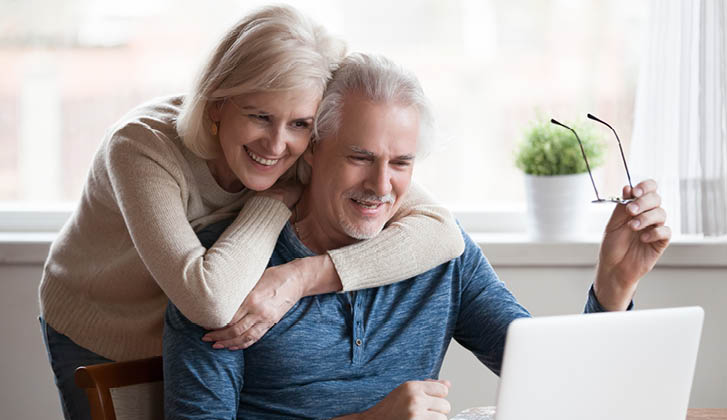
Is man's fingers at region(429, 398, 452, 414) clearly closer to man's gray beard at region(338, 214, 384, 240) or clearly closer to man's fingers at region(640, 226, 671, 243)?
man's gray beard at region(338, 214, 384, 240)

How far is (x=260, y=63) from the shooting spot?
155 cm

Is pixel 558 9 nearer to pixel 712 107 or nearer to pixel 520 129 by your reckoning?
pixel 520 129

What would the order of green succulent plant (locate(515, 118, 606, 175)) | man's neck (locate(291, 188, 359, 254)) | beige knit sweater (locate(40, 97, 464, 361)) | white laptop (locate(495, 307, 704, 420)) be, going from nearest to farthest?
white laptop (locate(495, 307, 704, 420)), beige knit sweater (locate(40, 97, 464, 361)), man's neck (locate(291, 188, 359, 254)), green succulent plant (locate(515, 118, 606, 175))

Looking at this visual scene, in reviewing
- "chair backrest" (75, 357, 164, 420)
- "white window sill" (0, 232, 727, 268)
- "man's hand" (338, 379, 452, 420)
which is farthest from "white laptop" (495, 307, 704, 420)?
"white window sill" (0, 232, 727, 268)

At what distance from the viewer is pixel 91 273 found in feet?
6.25

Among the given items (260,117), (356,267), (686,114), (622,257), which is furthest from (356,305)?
(686,114)

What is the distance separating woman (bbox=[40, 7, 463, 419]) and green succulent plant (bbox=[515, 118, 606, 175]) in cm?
84

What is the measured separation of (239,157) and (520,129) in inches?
54.4

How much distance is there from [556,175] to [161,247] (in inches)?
55.1

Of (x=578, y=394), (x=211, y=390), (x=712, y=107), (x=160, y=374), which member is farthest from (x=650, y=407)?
(x=712, y=107)

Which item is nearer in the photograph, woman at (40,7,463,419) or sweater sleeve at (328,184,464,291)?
woman at (40,7,463,419)

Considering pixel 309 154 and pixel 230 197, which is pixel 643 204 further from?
pixel 230 197

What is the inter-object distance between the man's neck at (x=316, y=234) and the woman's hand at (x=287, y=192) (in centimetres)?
3

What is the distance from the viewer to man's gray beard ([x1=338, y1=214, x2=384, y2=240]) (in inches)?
67.5
